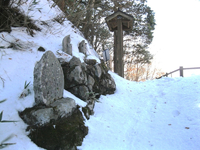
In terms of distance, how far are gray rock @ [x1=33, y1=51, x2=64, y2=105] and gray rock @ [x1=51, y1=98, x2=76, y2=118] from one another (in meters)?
0.12

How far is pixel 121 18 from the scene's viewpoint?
277 inches

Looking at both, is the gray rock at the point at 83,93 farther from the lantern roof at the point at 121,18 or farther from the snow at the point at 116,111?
the lantern roof at the point at 121,18

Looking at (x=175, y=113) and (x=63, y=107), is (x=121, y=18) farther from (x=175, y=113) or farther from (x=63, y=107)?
(x=63, y=107)

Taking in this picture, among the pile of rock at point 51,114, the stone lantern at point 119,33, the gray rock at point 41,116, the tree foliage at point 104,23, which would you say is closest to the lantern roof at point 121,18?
the stone lantern at point 119,33

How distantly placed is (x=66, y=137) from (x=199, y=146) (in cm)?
235

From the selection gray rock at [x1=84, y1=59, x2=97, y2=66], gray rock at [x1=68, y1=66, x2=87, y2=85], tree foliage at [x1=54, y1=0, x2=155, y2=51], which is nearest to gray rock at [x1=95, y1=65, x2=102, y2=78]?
gray rock at [x1=84, y1=59, x2=97, y2=66]

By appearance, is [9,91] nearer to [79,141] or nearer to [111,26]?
[79,141]

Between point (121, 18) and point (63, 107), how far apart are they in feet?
19.3

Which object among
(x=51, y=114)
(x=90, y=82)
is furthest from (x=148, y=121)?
(x=51, y=114)

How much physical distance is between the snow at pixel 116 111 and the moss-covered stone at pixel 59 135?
0.36 feet

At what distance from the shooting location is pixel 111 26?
24.9 ft

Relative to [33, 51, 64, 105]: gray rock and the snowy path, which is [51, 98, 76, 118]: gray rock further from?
the snowy path

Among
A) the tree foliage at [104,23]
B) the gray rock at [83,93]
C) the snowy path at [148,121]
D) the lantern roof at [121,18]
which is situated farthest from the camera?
the tree foliage at [104,23]

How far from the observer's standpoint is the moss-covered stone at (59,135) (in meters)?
2.18
